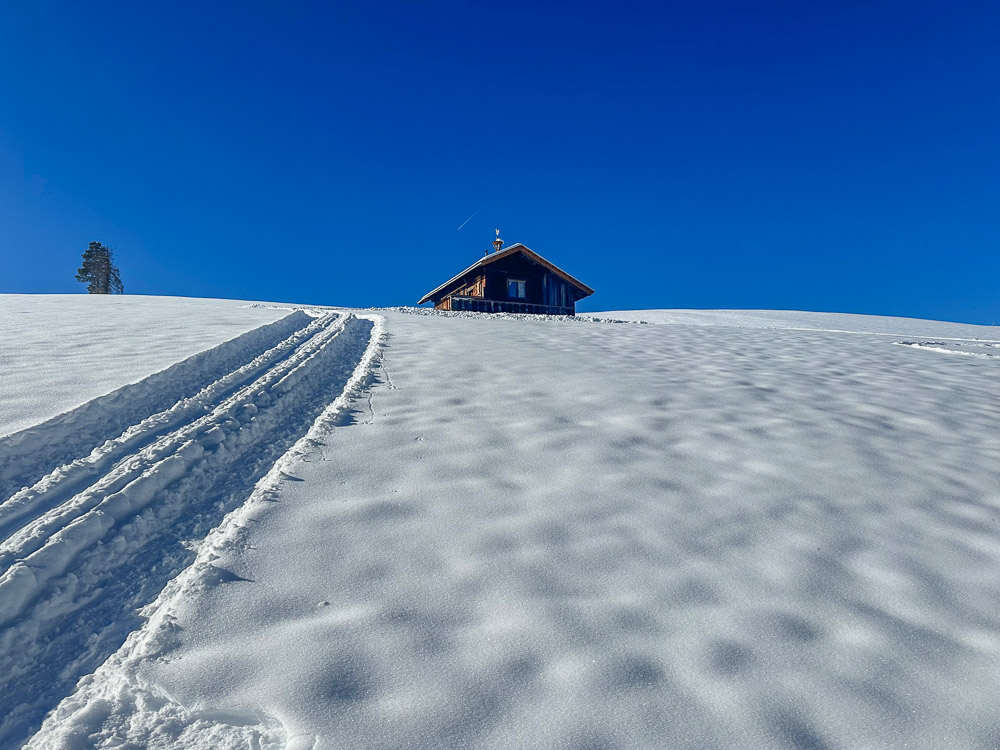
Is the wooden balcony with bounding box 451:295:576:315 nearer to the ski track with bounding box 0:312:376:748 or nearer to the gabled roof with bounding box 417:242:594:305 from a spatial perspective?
the gabled roof with bounding box 417:242:594:305

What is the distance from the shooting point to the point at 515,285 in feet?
87.2

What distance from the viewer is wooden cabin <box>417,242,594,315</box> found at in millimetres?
→ 25781

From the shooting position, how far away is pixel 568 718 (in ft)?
5.47

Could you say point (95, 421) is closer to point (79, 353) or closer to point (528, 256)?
point (79, 353)

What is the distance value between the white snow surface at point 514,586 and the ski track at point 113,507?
18mm

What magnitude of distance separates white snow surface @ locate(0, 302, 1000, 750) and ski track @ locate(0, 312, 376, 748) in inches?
0.7

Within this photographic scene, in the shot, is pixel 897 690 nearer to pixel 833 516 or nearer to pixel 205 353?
pixel 833 516

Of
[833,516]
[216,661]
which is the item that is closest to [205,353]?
[216,661]

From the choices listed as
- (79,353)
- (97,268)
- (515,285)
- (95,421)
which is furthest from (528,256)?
(97,268)

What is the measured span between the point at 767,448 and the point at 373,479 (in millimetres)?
3162

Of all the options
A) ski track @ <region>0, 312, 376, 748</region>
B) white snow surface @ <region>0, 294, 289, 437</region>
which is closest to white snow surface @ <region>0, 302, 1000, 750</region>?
ski track @ <region>0, 312, 376, 748</region>

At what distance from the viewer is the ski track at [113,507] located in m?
1.99

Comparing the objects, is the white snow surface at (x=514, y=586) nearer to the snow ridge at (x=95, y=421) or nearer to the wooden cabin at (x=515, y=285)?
the snow ridge at (x=95, y=421)

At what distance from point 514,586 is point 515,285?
24.9 meters
